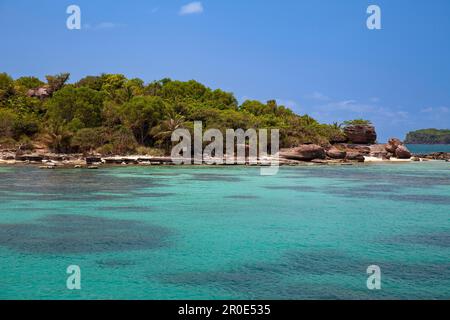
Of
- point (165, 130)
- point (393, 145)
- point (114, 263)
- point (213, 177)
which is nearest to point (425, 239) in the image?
point (114, 263)

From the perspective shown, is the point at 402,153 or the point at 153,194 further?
the point at 402,153

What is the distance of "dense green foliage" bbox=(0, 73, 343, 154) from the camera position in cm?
6094

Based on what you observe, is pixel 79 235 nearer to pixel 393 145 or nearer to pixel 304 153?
pixel 304 153

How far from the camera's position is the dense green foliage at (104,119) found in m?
60.9

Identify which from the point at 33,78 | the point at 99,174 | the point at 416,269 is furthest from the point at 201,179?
the point at 33,78

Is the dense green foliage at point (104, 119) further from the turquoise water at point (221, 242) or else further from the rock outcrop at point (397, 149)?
the turquoise water at point (221, 242)

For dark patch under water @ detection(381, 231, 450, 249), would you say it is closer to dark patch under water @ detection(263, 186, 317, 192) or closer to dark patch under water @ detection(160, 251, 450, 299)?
dark patch under water @ detection(160, 251, 450, 299)

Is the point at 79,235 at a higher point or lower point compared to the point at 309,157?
lower

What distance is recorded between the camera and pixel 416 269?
45.7 ft

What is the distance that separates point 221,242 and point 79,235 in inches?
206

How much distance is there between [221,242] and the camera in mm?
17344

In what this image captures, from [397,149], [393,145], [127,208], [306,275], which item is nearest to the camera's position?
[306,275]

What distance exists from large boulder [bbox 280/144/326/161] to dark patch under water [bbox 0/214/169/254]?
1687 inches
